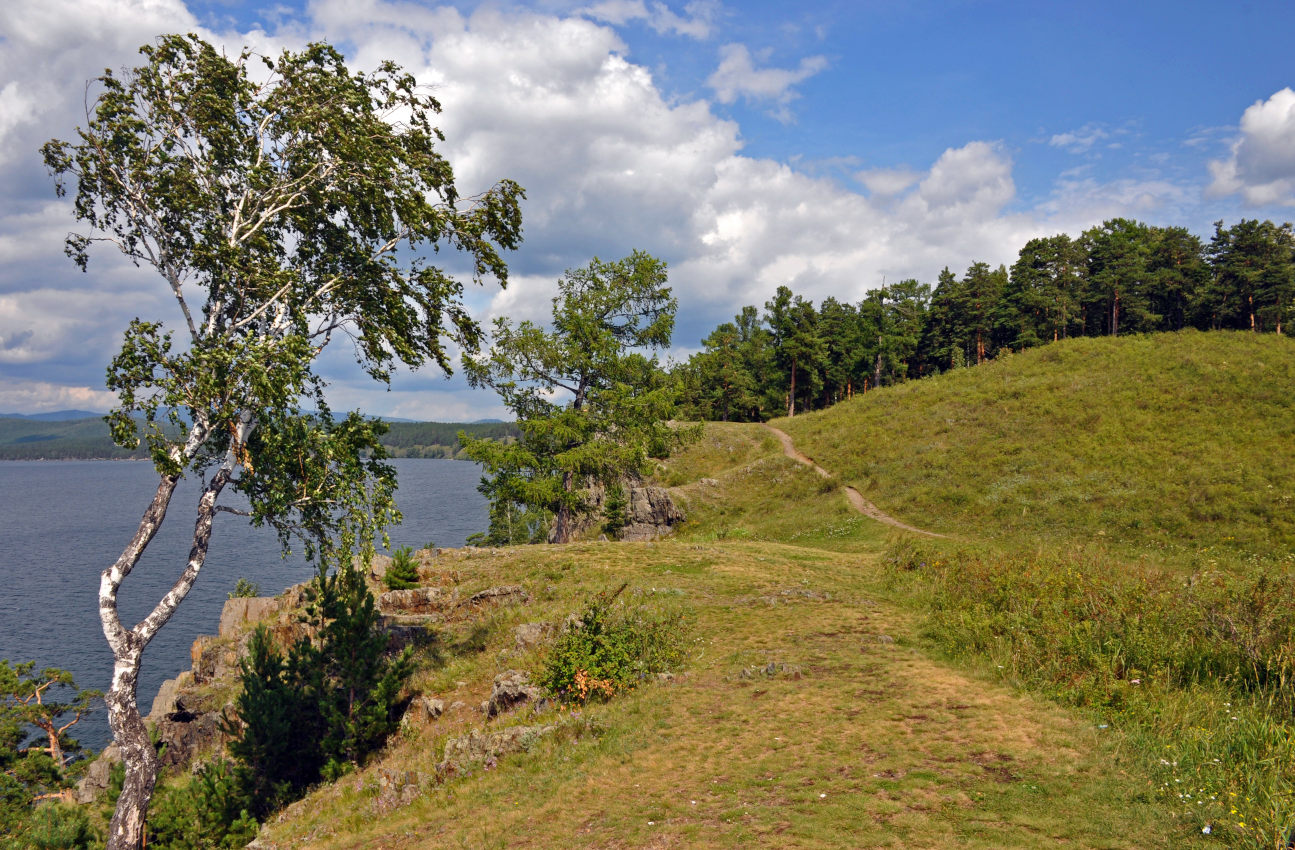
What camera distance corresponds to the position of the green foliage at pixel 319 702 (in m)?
14.0

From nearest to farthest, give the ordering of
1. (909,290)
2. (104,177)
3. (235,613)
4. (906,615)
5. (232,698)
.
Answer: (104,177) → (906,615) → (232,698) → (235,613) → (909,290)

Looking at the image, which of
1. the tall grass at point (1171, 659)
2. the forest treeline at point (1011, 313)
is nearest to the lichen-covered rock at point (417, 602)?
the tall grass at point (1171, 659)

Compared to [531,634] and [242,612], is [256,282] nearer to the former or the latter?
[531,634]

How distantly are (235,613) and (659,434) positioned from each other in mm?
20214

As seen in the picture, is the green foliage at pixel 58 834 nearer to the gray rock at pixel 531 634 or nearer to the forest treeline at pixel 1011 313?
the gray rock at pixel 531 634

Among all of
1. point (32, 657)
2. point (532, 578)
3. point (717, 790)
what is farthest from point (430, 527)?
point (717, 790)

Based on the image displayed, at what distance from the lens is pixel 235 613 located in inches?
1057

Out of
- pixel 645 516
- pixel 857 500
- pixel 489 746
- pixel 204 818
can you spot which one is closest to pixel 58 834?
pixel 204 818

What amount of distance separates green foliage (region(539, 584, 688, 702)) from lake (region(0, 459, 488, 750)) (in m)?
6.30

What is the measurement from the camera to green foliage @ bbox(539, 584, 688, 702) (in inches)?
531

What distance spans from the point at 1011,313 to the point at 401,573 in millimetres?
80384

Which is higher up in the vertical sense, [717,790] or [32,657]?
[717,790]

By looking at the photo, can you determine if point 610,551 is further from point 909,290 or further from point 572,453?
point 909,290

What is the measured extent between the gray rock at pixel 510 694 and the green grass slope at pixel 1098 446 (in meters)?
18.0
